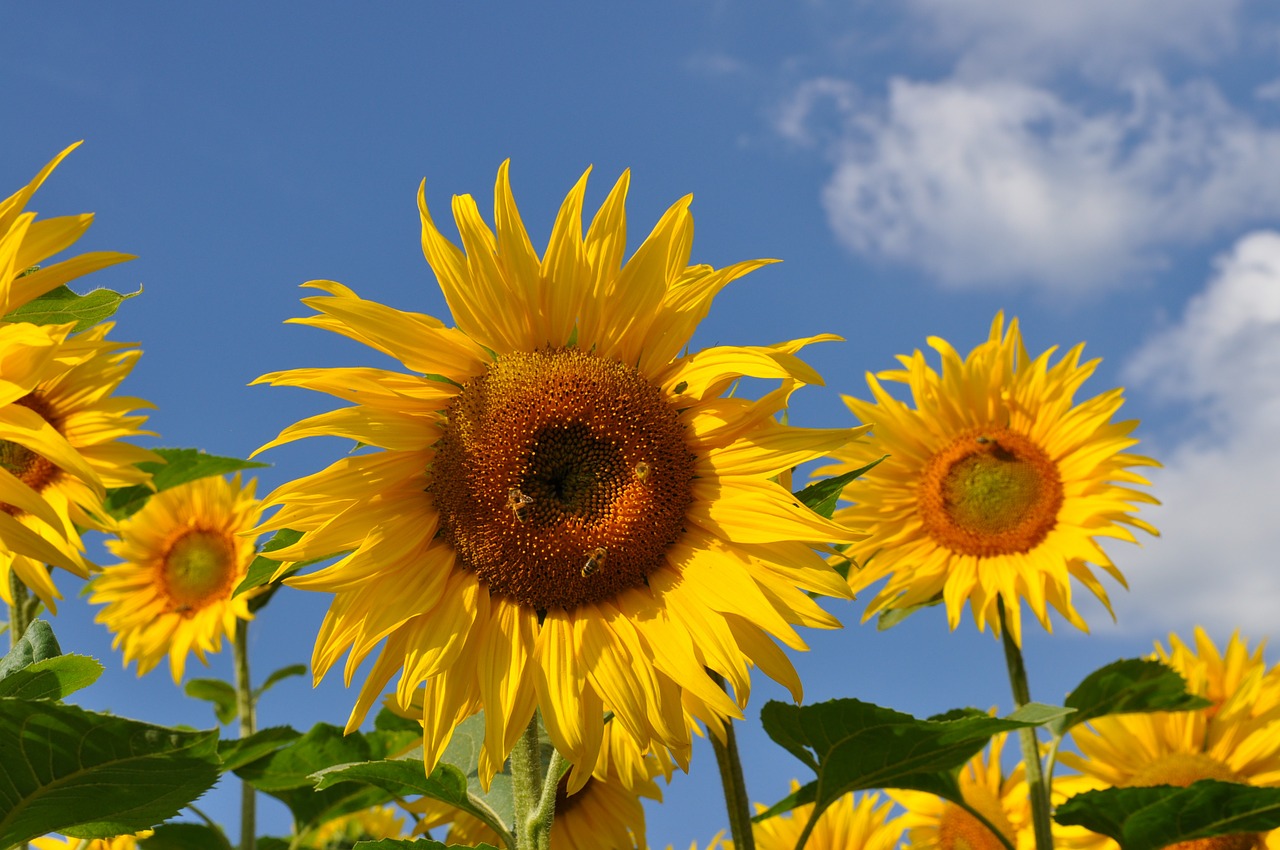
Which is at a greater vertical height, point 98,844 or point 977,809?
point 977,809

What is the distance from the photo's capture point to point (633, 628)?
10.1 ft

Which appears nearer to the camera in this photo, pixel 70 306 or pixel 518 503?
pixel 70 306

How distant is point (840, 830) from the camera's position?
551 cm

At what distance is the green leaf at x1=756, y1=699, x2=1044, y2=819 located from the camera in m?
3.31

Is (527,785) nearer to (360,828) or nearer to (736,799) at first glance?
(736,799)

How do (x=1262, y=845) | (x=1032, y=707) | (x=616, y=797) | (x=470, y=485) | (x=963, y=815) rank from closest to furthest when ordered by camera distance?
(x=470, y=485) < (x=1032, y=707) < (x=616, y=797) < (x=1262, y=845) < (x=963, y=815)

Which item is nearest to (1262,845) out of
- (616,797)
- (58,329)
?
(616,797)

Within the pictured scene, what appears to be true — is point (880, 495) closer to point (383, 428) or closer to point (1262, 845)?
point (1262, 845)

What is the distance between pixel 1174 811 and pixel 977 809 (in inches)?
86.0

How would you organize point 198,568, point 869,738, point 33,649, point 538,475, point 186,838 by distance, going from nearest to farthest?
point 33,649, point 538,475, point 869,738, point 186,838, point 198,568

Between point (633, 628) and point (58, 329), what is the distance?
1656mm

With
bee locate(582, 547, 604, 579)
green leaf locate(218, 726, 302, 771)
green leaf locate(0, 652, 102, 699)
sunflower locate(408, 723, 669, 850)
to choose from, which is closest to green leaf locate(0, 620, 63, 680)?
green leaf locate(0, 652, 102, 699)

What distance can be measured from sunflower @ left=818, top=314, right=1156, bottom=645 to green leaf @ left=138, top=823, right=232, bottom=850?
296cm

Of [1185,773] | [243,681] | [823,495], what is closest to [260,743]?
[823,495]
